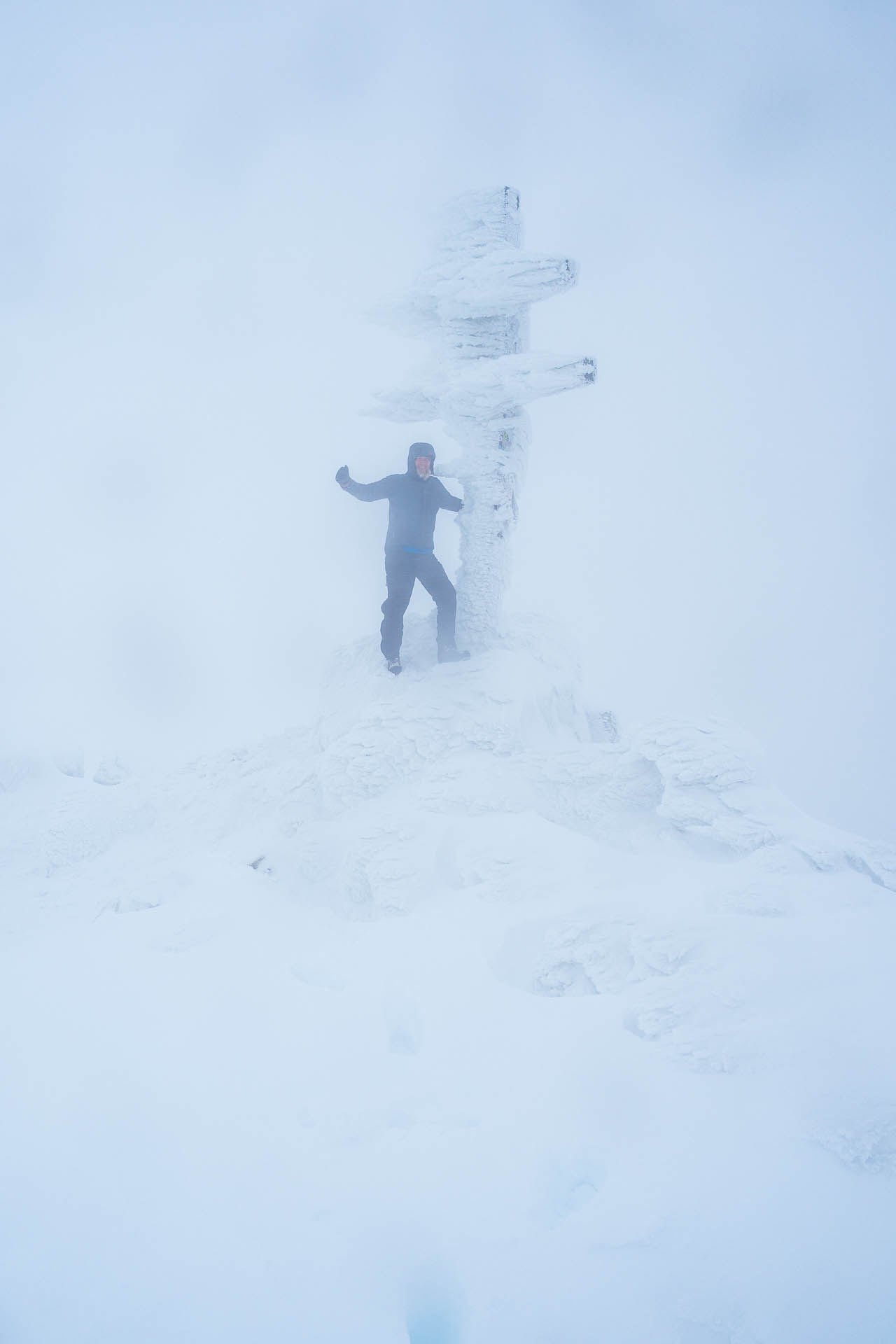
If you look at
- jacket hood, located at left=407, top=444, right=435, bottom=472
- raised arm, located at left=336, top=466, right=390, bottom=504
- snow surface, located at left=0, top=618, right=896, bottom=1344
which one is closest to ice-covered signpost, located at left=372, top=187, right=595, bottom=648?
jacket hood, located at left=407, top=444, right=435, bottom=472

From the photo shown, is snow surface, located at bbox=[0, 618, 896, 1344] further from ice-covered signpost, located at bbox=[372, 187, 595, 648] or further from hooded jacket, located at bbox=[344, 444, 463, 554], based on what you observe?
ice-covered signpost, located at bbox=[372, 187, 595, 648]

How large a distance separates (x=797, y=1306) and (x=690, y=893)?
1.81m

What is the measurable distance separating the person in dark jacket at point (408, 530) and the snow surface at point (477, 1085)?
1708mm

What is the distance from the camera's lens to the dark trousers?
217 inches

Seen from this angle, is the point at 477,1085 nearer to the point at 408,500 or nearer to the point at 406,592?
the point at 406,592

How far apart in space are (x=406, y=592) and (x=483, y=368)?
188 centimetres

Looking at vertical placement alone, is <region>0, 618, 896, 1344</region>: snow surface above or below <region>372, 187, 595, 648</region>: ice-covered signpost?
below

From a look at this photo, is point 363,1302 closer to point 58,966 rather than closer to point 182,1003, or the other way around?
point 182,1003

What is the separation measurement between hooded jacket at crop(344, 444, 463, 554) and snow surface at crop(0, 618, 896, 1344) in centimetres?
212

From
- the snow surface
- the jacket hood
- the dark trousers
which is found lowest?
the snow surface

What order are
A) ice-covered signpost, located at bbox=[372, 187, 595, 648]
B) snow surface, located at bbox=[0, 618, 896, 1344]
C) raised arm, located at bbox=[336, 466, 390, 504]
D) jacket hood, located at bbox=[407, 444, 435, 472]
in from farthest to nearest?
raised arm, located at bbox=[336, 466, 390, 504], jacket hood, located at bbox=[407, 444, 435, 472], ice-covered signpost, located at bbox=[372, 187, 595, 648], snow surface, located at bbox=[0, 618, 896, 1344]

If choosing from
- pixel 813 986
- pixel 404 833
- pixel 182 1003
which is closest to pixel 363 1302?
pixel 182 1003

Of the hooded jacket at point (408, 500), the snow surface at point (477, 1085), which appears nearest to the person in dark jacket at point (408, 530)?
the hooded jacket at point (408, 500)

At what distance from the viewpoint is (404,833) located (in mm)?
4539
